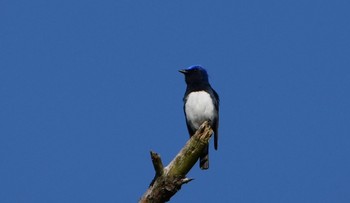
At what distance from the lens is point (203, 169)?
1062cm

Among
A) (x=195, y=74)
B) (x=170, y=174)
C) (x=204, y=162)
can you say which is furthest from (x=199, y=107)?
(x=170, y=174)

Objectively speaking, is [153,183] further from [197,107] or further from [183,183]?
[197,107]

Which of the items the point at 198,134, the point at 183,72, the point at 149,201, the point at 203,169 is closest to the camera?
the point at 149,201

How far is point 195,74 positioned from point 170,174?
18.7ft

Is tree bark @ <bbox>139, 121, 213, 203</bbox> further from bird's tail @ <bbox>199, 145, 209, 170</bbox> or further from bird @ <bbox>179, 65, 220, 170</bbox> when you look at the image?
bird @ <bbox>179, 65, 220, 170</bbox>

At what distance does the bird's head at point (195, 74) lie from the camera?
12.0 metres

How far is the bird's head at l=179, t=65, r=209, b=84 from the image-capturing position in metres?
12.0

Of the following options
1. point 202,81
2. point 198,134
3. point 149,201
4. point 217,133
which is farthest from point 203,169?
point 149,201

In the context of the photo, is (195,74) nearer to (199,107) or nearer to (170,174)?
(199,107)

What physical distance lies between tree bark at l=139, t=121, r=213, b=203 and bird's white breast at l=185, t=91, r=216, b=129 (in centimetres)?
457

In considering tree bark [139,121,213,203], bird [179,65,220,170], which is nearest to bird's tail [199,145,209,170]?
bird [179,65,220,170]

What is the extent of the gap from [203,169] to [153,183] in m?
4.12

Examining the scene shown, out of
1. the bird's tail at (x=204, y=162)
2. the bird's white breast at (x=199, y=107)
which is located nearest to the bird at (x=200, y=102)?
the bird's white breast at (x=199, y=107)

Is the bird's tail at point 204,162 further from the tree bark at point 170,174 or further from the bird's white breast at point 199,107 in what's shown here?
the tree bark at point 170,174
